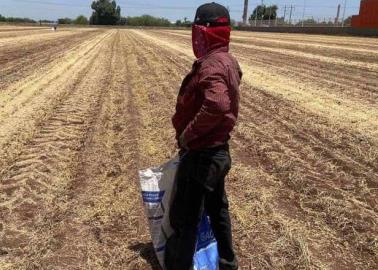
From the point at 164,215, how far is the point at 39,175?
284 centimetres

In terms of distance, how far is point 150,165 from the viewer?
668 centimetres

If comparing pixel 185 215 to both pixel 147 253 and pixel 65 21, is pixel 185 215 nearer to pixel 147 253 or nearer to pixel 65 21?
Result: pixel 147 253

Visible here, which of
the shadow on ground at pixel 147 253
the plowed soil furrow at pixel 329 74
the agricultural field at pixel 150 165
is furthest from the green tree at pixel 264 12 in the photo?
the shadow on ground at pixel 147 253

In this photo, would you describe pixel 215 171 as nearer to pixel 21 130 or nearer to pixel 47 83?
pixel 21 130

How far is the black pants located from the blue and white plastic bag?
0.11 meters

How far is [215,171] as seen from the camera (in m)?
3.40

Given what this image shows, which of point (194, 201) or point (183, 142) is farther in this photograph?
point (194, 201)

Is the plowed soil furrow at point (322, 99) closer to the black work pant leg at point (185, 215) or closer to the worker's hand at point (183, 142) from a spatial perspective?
the black work pant leg at point (185, 215)

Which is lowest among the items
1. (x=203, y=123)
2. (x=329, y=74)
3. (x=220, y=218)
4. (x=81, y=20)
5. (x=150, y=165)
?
(x=81, y=20)

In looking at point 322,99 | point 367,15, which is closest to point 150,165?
point 322,99

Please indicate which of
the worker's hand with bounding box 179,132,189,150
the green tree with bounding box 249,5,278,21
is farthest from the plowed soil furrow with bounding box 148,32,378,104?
the green tree with bounding box 249,5,278,21

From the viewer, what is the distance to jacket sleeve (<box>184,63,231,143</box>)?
3.16m

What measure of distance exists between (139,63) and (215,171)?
16.0 meters

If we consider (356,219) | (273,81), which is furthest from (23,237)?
(273,81)
